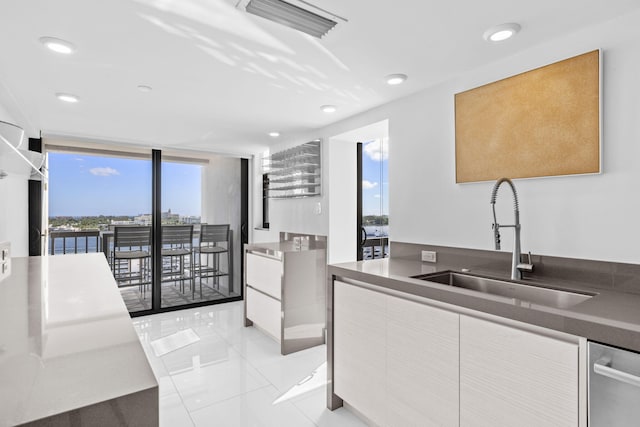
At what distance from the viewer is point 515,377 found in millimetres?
1266

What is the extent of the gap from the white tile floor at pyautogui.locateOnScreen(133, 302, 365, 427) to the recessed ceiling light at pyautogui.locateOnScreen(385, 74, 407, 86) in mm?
2172

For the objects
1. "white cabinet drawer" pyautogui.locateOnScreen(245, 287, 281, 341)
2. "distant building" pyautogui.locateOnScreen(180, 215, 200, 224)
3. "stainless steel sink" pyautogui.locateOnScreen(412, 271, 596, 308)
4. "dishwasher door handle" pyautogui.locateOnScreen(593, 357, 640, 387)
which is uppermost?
"distant building" pyautogui.locateOnScreen(180, 215, 200, 224)

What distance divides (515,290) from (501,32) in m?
1.31

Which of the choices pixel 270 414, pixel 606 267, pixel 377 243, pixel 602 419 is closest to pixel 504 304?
pixel 602 419

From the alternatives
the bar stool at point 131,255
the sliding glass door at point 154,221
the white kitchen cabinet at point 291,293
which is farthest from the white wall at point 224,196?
the white kitchen cabinet at point 291,293

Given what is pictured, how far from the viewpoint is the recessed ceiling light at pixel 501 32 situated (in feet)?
5.37

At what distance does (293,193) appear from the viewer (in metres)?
3.91

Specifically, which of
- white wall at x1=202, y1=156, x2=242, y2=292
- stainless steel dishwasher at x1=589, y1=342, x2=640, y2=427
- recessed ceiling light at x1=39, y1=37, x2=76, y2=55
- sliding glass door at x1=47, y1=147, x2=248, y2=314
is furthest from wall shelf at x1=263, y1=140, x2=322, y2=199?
stainless steel dishwasher at x1=589, y1=342, x2=640, y2=427

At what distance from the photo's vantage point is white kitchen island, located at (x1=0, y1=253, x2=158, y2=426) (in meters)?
0.45

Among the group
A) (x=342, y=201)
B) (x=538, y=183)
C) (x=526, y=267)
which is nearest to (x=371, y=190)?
(x=342, y=201)

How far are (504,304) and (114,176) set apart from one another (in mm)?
4306

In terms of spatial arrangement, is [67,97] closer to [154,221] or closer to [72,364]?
[154,221]

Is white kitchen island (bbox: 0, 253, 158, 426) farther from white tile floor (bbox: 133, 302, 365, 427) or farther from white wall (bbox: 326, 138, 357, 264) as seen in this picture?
white wall (bbox: 326, 138, 357, 264)

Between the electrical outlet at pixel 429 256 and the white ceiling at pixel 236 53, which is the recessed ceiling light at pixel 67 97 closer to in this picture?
the white ceiling at pixel 236 53
